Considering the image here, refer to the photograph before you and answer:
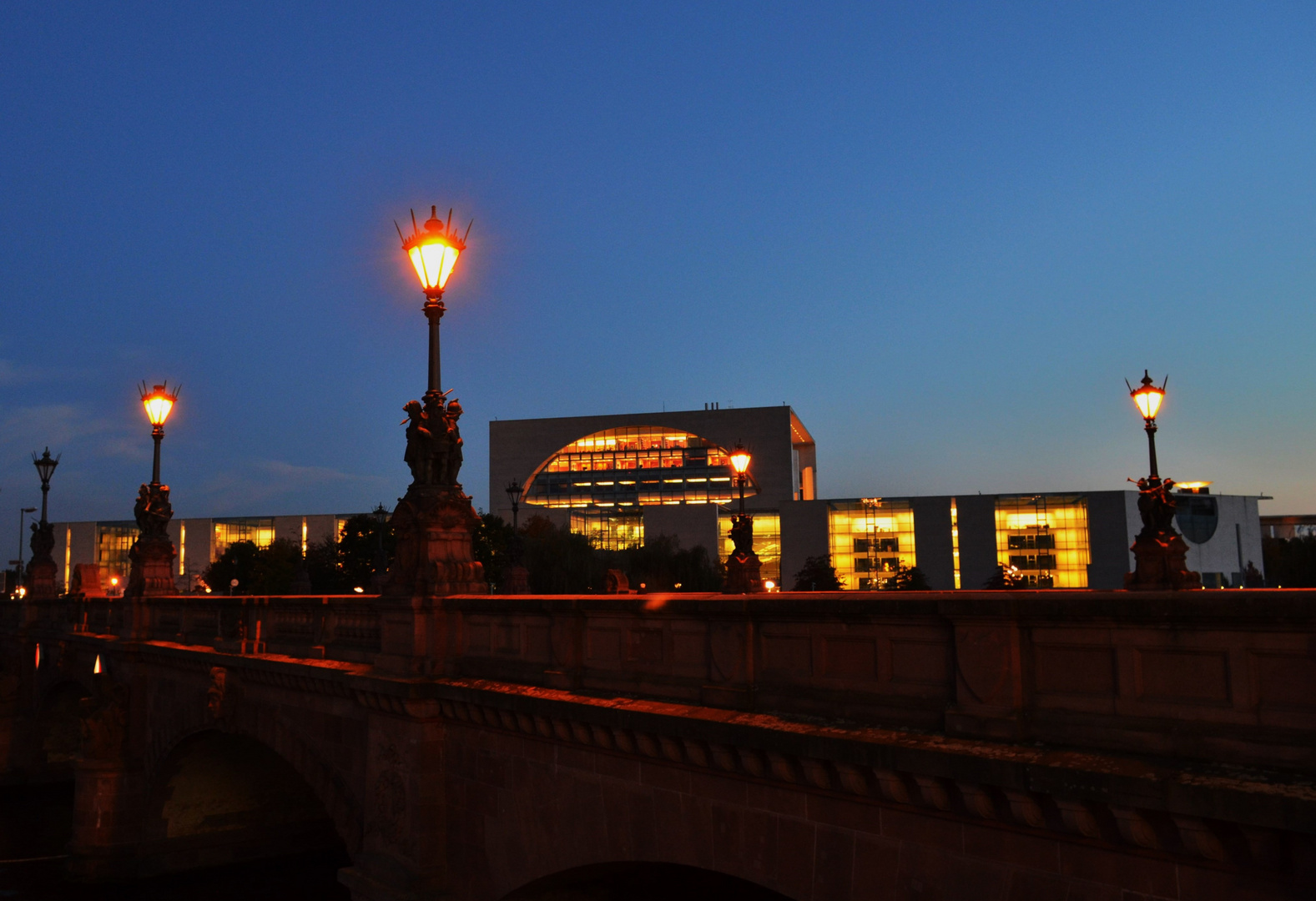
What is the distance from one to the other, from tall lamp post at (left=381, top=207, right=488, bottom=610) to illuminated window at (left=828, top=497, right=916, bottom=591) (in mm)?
73283

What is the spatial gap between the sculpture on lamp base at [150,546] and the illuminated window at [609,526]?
280 ft

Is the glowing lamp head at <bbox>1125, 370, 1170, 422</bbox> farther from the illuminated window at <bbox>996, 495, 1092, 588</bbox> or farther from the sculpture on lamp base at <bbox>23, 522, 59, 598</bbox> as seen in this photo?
the illuminated window at <bbox>996, 495, 1092, 588</bbox>

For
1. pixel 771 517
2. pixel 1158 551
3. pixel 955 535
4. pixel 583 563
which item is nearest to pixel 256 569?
pixel 583 563

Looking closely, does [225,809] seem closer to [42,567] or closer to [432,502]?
[432,502]

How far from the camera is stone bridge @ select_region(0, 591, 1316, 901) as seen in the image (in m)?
4.72

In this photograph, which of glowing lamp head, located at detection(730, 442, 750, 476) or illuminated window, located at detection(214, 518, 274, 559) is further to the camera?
illuminated window, located at detection(214, 518, 274, 559)

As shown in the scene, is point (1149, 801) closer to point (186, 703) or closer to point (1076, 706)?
point (1076, 706)

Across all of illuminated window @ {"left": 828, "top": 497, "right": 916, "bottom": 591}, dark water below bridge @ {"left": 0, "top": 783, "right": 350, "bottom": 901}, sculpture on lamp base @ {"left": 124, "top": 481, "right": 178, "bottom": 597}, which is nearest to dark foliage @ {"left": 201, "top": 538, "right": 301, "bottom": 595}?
illuminated window @ {"left": 828, "top": 497, "right": 916, "bottom": 591}

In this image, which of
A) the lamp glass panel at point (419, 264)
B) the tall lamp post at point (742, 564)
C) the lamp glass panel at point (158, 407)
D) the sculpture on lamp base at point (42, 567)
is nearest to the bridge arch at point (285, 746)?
the lamp glass panel at point (158, 407)

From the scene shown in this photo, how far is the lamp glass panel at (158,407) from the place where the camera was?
21.9 meters

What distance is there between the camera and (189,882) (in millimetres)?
23359

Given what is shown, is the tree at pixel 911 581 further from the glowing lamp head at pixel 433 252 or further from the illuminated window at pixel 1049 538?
the glowing lamp head at pixel 433 252

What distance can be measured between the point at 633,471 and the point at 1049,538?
61630 millimetres

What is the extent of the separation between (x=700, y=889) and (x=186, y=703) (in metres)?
11.1
